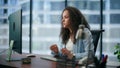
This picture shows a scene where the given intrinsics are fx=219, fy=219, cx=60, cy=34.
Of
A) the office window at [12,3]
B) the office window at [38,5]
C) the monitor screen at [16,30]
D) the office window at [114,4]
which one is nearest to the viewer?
the monitor screen at [16,30]

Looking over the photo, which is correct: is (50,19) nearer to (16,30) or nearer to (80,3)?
(80,3)

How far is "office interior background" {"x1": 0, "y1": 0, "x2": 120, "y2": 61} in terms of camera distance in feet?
17.6

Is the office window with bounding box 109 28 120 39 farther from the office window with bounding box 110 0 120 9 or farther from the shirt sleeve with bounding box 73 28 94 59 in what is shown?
the shirt sleeve with bounding box 73 28 94 59

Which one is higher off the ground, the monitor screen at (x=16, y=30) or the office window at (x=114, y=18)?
the office window at (x=114, y=18)

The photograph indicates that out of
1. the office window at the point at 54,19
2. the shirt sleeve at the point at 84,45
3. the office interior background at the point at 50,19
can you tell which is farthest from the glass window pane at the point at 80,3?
A: the shirt sleeve at the point at 84,45

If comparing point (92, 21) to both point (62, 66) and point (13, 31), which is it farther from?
point (62, 66)

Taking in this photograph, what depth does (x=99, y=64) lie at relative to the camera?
3.95ft

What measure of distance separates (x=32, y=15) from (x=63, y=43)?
366 cm

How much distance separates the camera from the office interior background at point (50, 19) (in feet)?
17.6

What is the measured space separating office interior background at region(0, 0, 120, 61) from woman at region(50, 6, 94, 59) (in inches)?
121

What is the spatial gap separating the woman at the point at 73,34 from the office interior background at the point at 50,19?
10.0 ft

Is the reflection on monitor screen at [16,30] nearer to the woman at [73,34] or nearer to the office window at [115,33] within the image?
the woman at [73,34]

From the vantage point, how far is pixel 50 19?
235 inches

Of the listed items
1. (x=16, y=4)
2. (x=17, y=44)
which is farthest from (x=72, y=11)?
(x=16, y=4)
